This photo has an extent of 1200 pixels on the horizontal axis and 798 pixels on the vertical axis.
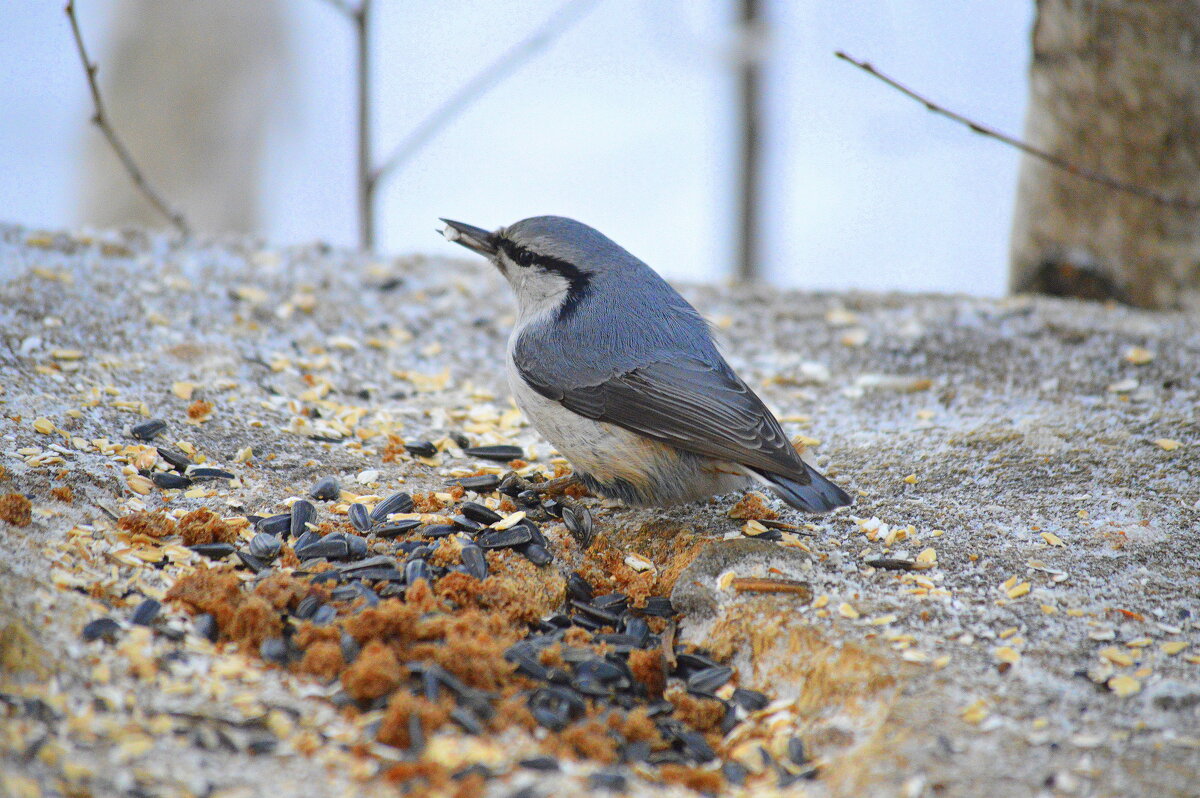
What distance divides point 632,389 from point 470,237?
2.95 feet

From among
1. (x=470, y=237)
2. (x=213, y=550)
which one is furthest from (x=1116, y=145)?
(x=213, y=550)

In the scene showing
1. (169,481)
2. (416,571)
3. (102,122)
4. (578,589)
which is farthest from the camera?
(102,122)

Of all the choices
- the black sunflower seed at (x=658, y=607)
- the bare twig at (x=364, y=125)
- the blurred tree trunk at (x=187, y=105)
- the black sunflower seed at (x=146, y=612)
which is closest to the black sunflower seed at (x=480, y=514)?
the black sunflower seed at (x=658, y=607)

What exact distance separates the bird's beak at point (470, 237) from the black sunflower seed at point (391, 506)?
0.96m

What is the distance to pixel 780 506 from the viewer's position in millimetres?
2990

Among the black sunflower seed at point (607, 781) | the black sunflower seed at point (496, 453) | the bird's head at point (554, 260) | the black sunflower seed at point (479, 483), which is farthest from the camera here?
the black sunflower seed at point (496, 453)

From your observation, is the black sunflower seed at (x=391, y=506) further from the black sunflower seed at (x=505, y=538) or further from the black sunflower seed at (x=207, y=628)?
the black sunflower seed at (x=207, y=628)

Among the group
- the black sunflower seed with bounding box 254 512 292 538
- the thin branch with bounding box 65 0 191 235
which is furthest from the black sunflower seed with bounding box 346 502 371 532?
the thin branch with bounding box 65 0 191 235

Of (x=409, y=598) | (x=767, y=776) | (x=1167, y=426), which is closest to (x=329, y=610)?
(x=409, y=598)

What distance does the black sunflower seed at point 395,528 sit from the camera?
8.55ft

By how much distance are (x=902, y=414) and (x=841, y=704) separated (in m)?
1.76

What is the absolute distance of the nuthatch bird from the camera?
2686 millimetres

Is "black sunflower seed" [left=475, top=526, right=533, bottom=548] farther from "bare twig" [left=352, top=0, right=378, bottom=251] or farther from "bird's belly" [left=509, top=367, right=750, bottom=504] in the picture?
"bare twig" [left=352, top=0, right=378, bottom=251]

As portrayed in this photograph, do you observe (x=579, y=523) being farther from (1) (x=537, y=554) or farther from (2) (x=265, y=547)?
(2) (x=265, y=547)
